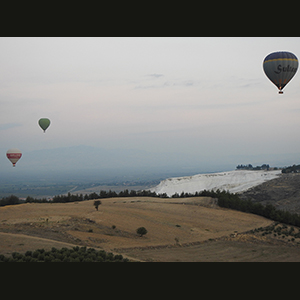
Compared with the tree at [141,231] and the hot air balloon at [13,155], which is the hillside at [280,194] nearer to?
the tree at [141,231]

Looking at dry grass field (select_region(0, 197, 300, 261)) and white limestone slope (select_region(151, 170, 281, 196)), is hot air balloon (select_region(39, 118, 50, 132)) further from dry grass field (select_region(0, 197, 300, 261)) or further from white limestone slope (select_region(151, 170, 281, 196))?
white limestone slope (select_region(151, 170, 281, 196))

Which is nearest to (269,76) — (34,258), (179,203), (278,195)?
(179,203)

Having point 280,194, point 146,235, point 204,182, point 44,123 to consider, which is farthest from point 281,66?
point 204,182

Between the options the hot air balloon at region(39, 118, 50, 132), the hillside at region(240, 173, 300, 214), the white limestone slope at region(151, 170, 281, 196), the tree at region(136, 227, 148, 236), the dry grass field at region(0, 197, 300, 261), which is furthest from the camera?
the white limestone slope at region(151, 170, 281, 196)

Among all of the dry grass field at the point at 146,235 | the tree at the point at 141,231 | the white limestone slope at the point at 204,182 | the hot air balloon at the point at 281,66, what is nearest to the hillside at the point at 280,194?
the white limestone slope at the point at 204,182

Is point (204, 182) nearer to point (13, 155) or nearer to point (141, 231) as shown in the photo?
point (13, 155)

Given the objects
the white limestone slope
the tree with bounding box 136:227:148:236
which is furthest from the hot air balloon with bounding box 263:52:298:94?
the white limestone slope

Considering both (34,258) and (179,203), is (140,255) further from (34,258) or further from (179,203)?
(179,203)
